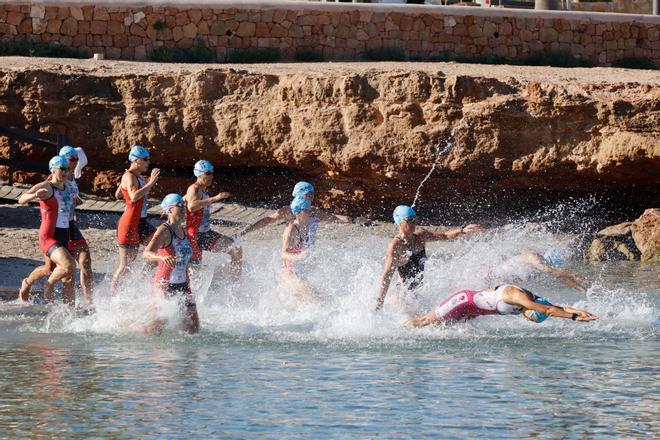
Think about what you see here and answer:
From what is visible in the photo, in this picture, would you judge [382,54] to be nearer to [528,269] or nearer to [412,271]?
[528,269]

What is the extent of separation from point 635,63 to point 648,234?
288 inches

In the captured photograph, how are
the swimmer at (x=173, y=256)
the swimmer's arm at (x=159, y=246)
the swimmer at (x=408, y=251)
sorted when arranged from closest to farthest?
the swimmer's arm at (x=159, y=246), the swimmer at (x=173, y=256), the swimmer at (x=408, y=251)

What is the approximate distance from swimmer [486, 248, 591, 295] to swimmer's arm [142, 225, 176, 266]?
3569 mm

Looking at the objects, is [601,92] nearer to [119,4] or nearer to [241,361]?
[119,4]

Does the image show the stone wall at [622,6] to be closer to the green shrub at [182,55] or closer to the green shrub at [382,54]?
the green shrub at [382,54]

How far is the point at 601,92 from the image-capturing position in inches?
778

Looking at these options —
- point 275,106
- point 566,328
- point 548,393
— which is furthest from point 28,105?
point 548,393

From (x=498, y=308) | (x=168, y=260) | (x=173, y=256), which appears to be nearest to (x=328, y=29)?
(x=173, y=256)

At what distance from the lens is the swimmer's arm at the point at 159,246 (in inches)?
452

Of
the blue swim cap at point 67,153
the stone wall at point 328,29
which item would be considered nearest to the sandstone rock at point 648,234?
the stone wall at point 328,29

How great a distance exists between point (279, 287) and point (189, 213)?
48.1 inches

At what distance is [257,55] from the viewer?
23703mm

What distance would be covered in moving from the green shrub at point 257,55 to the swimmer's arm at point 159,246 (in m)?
12.4

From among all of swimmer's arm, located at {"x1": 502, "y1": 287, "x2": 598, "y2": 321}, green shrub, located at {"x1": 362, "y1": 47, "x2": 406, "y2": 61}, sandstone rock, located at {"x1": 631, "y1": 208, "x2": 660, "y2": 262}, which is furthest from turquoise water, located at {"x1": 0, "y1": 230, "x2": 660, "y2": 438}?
green shrub, located at {"x1": 362, "y1": 47, "x2": 406, "y2": 61}
